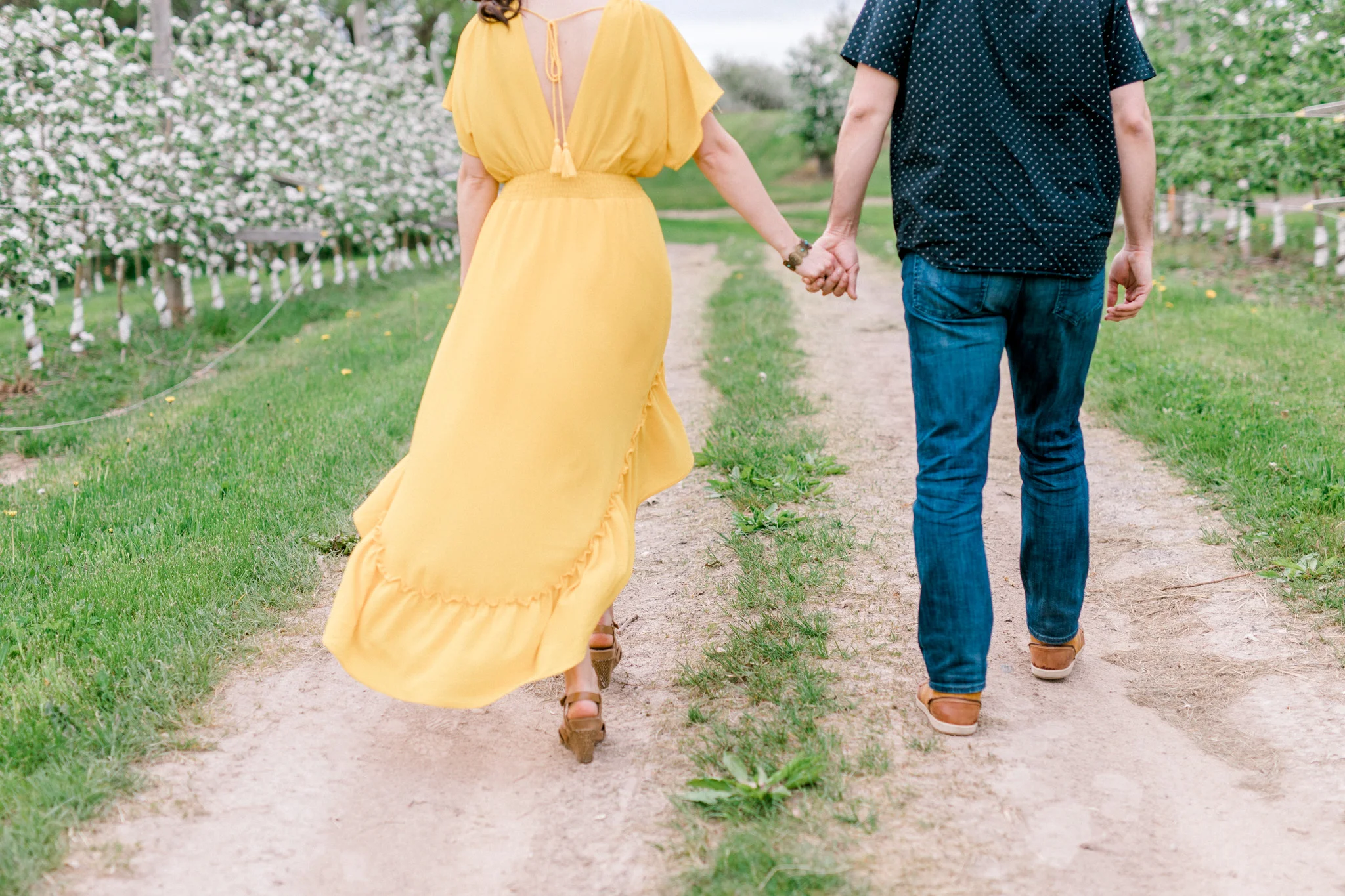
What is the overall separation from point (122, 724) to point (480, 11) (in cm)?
188

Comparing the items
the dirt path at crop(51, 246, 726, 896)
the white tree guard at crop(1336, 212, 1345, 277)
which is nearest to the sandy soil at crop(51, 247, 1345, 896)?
the dirt path at crop(51, 246, 726, 896)

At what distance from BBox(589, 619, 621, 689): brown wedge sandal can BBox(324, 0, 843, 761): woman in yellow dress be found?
1.04ft

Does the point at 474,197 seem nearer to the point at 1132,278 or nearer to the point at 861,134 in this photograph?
the point at 861,134

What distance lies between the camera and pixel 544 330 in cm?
259

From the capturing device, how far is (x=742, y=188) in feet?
9.25

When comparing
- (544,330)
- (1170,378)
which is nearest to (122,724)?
(544,330)

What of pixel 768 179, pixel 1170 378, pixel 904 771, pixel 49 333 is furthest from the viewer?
pixel 768 179

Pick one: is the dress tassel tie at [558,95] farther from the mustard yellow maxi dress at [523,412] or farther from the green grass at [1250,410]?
the green grass at [1250,410]

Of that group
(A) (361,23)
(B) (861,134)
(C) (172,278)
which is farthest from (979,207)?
(A) (361,23)

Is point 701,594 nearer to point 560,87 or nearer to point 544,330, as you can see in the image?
point 544,330

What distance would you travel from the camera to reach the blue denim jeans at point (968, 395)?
8.59 ft

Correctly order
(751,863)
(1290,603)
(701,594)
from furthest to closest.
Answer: (701,594), (1290,603), (751,863)

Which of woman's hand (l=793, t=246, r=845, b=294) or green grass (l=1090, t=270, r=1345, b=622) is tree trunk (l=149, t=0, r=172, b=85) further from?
woman's hand (l=793, t=246, r=845, b=294)

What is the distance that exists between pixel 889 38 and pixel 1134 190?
69 cm
